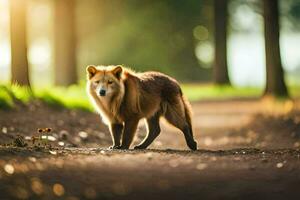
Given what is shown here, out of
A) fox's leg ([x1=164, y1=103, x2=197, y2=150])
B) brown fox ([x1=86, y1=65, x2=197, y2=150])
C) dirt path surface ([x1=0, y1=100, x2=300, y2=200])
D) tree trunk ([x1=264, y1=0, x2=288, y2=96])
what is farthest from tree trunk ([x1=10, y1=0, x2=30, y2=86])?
tree trunk ([x1=264, y1=0, x2=288, y2=96])

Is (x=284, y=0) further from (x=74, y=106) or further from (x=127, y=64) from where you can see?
(x=74, y=106)

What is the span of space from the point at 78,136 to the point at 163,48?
986 inches

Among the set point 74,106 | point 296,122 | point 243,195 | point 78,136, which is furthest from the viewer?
point 74,106

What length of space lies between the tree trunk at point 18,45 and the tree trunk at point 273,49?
8011mm

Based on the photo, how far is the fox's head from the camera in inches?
426

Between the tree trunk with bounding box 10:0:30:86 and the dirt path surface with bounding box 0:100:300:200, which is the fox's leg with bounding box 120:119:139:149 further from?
the tree trunk with bounding box 10:0:30:86

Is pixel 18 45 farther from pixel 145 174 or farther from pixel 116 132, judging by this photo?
pixel 145 174

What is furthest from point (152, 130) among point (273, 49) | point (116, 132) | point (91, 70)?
point (273, 49)

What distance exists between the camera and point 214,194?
23.0 ft

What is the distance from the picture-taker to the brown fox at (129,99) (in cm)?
1092

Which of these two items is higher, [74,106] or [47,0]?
[47,0]

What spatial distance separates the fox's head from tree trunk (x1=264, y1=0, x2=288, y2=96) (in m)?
11.7

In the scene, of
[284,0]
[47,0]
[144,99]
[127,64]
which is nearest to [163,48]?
[127,64]

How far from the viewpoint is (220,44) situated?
107 feet
